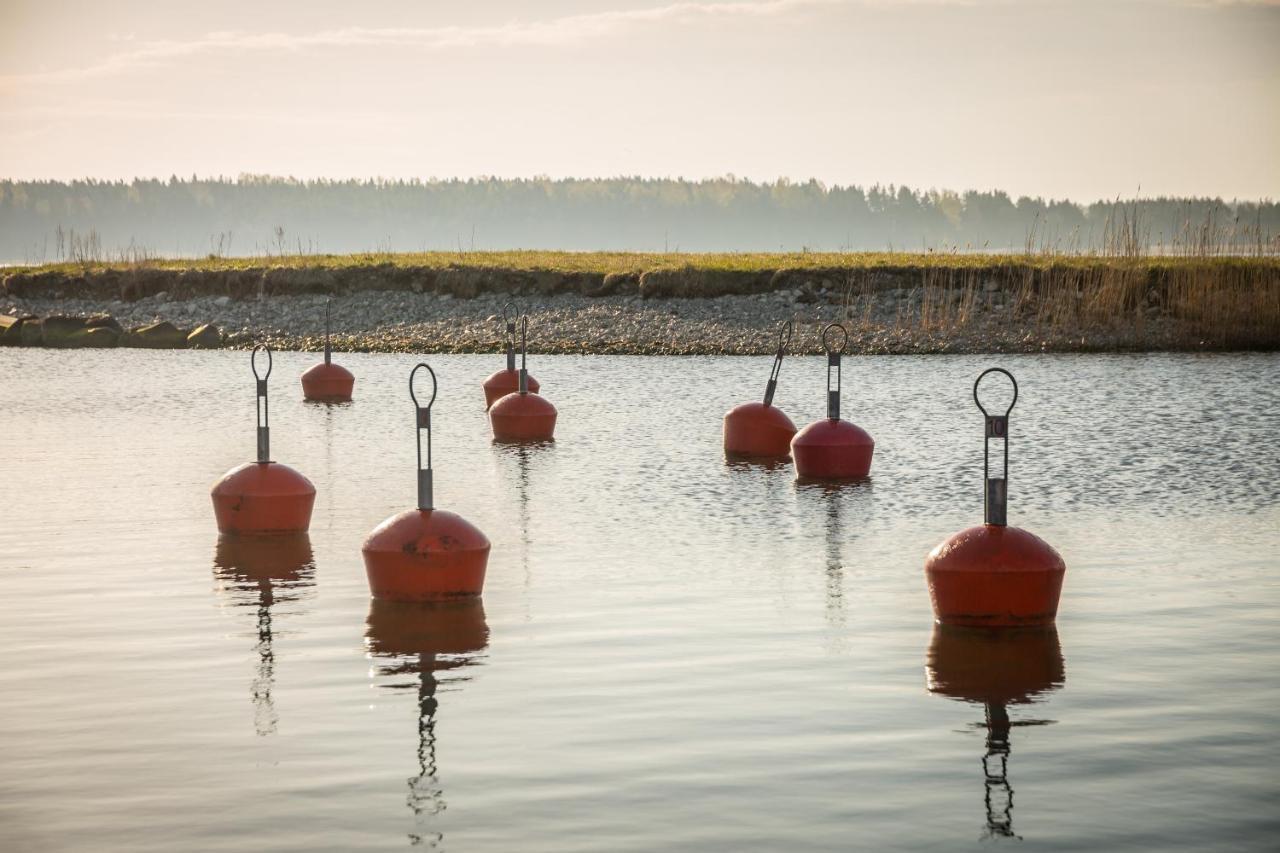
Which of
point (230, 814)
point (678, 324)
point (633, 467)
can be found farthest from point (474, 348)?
point (230, 814)

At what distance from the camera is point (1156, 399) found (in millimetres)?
30797

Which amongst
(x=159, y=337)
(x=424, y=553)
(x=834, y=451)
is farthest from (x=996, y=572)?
(x=159, y=337)

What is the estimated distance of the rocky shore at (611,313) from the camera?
149 feet

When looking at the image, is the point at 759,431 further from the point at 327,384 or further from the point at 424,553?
the point at 327,384

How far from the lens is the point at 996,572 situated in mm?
11352

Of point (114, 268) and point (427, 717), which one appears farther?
point (114, 268)

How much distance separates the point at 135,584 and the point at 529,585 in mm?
3154

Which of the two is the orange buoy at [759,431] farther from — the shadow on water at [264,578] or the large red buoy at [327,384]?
the large red buoy at [327,384]

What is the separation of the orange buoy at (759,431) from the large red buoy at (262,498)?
301 inches

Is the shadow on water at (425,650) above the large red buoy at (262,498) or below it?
below

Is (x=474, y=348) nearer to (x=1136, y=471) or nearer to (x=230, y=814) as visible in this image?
(x=1136, y=471)

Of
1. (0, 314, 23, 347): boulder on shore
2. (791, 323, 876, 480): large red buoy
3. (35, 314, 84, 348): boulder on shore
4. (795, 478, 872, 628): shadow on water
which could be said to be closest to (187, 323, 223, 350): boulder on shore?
(35, 314, 84, 348): boulder on shore

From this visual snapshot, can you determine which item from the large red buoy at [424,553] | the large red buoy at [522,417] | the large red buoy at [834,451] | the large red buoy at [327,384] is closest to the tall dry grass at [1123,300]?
the large red buoy at [327,384]

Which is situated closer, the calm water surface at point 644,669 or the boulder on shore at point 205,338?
the calm water surface at point 644,669
